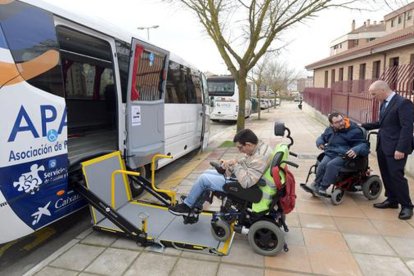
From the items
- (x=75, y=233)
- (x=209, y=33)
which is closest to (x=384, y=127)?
(x=75, y=233)

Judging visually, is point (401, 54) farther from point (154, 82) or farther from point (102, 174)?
point (102, 174)

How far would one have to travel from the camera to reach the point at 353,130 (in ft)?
15.3

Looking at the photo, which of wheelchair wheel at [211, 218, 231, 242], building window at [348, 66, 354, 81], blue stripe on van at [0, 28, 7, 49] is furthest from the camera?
building window at [348, 66, 354, 81]

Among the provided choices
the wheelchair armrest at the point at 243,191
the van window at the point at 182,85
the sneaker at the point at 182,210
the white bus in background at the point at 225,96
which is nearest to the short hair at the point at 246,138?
the wheelchair armrest at the point at 243,191

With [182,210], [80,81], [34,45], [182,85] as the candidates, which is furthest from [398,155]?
[80,81]

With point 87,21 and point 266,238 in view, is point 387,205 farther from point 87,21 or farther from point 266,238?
point 87,21

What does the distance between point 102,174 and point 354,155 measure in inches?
130

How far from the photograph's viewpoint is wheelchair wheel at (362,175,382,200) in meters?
4.73

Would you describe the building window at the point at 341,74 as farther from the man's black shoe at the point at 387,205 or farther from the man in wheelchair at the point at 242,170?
the man in wheelchair at the point at 242,170

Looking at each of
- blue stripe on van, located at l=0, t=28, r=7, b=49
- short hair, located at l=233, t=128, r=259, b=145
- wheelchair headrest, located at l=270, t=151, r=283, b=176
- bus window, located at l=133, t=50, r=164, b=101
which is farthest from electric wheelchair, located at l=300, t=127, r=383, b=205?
blue stripe on van, located at l=0, t=28, r=7, b=49

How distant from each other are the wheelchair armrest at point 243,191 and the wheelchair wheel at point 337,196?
6.22 ft

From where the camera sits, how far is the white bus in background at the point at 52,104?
8.61 ft

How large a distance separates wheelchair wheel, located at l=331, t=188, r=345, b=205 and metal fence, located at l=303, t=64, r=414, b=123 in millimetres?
3014

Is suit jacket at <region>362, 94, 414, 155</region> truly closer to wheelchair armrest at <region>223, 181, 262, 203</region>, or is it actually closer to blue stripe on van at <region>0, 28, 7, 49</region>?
wheelchair armrest at <region>223, 181, 262, 203</region>
